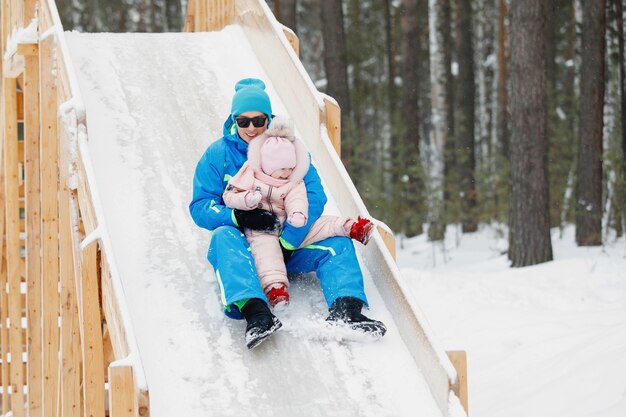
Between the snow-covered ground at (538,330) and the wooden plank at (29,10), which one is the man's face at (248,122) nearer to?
the snow-covered ground at (538,330)

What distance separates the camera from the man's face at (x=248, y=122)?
486 cm

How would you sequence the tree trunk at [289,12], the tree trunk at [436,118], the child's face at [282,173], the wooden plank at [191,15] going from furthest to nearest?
the tree trunk at [436,118] → the tree trunk at [289,12] → the wooden plank at [191,15] → the child's face at [282,173]

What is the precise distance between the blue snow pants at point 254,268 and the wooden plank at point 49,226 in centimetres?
218

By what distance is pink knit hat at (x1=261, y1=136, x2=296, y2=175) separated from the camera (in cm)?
461

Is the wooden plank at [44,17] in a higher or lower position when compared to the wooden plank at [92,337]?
higher

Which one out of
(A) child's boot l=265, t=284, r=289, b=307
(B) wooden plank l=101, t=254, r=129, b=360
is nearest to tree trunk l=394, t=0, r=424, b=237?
(A) child's boot l=265, t=284, r=289, b=307

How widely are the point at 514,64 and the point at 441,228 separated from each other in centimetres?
385

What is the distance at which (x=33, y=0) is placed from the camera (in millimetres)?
7125

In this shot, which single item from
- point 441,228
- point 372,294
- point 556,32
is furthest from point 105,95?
point 556,32

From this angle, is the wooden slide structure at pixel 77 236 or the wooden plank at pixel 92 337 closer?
the wooden slide structure at pixel 77 236

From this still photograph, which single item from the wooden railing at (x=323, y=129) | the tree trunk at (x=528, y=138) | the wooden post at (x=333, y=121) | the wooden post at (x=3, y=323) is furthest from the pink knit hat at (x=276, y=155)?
the tree trunk at (x=528, y=138)

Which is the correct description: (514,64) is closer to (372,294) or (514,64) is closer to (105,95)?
(105,95)

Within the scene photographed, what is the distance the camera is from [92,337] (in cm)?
460

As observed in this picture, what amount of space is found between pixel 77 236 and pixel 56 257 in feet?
4.44
